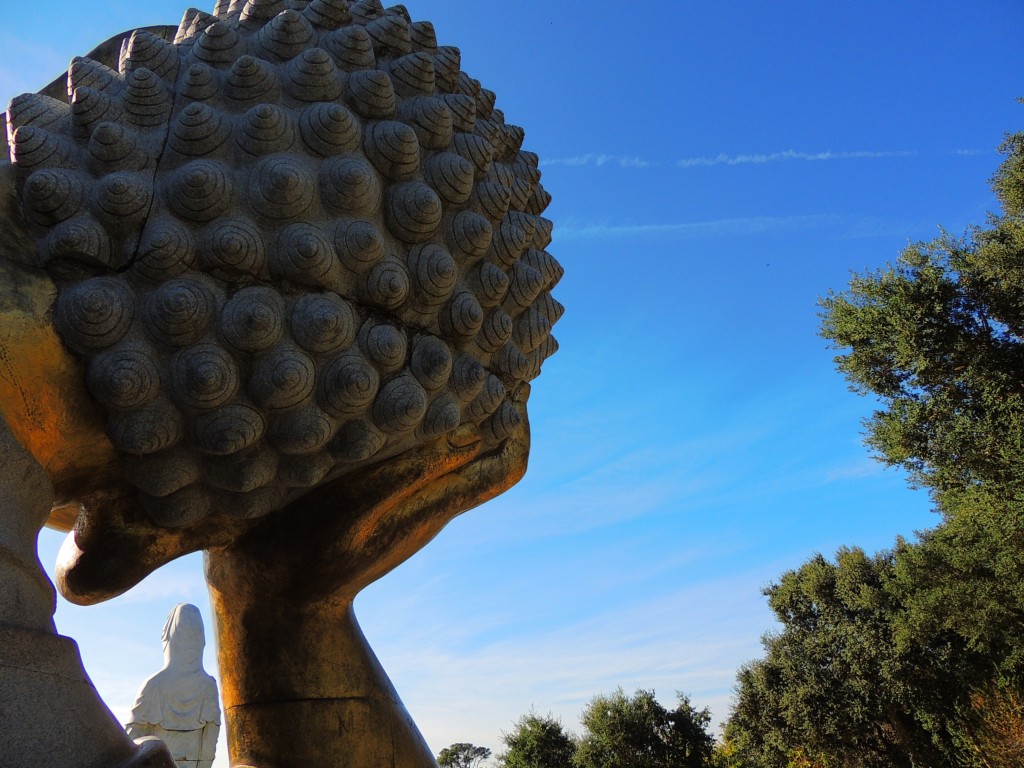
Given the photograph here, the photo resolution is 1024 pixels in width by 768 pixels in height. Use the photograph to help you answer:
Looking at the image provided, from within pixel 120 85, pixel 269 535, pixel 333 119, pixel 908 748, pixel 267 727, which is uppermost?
pixel 120 85

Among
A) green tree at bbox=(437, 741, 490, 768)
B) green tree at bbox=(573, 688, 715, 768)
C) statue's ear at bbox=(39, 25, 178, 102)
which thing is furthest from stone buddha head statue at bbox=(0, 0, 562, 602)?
green tree at bbox=(437, 741, 490, 768)

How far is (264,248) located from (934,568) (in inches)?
777

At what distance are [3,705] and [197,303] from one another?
2.59ft

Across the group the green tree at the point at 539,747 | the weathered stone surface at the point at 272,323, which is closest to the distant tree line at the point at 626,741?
the green tree at the point at 539,747

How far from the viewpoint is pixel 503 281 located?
78.2 inches

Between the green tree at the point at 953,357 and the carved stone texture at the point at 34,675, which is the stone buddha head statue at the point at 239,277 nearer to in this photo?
the carved stone texture at the point at 34,675

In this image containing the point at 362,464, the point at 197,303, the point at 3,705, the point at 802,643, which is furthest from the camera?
the point at 802,643

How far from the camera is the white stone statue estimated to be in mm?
9844

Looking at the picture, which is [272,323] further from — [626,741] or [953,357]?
[626,741]

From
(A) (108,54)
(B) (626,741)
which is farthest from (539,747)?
(A) (108,54)

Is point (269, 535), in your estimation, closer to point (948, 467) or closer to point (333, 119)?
point (333, 119)

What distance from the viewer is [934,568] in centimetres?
1784

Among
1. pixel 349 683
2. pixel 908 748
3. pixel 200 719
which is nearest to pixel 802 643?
pixel 908 748

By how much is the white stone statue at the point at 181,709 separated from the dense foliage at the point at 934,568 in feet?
40.4
